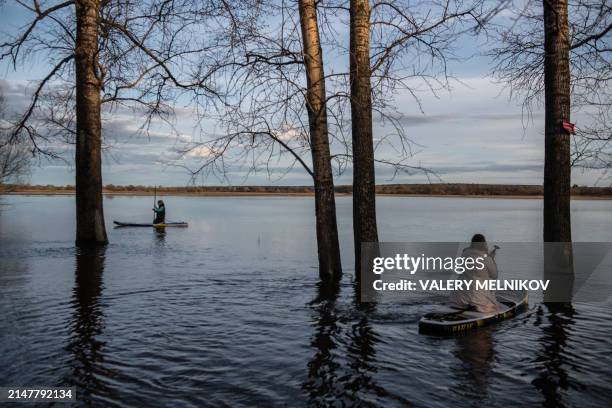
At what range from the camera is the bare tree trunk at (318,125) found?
13688 millimetres

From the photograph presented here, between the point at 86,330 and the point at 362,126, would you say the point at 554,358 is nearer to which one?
the point at 362,126

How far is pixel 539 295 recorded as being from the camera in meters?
14.0

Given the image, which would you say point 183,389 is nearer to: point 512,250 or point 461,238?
point 512,250

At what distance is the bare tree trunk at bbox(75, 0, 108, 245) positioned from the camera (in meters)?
19.3

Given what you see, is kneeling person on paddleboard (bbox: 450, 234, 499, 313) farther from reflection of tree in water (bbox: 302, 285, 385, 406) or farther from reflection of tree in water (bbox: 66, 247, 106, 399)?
reflection of tree in water (bbox: 66, 247, 106, 399)

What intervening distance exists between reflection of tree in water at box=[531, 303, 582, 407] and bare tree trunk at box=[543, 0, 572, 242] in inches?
105

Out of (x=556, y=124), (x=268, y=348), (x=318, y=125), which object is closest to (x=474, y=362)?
(x=268, y=348)

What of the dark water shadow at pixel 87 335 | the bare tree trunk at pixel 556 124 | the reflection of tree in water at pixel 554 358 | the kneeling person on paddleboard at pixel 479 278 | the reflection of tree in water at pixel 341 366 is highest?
the bare tree trunk at pixel 556 124

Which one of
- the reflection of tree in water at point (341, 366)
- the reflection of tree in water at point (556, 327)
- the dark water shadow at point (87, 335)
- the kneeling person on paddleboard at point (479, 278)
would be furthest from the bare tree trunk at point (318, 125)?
the dark water shadow at point (87, 335)

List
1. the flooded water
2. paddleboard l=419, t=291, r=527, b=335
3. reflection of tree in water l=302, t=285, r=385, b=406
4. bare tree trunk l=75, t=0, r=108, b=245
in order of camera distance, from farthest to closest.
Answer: bare tree trunk l=75, t=0, r=108, b=245
paddleboard l=419, t=291, r=527, b=335
the flooded water
reflection of tree in water l=302, t=285, r=385, b=406

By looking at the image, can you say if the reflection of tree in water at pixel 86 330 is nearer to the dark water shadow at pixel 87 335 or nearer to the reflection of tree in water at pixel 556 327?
the dark water shadow at pixel 87 335

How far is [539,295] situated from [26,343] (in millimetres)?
11522

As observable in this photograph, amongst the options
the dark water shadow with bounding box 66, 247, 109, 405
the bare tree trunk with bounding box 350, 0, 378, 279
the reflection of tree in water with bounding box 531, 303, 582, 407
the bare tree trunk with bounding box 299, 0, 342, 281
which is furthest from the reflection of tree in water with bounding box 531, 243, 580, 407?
the dark water shadow with bounding box 66, 247, 109, 405

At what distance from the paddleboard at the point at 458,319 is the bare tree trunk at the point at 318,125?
433cm
